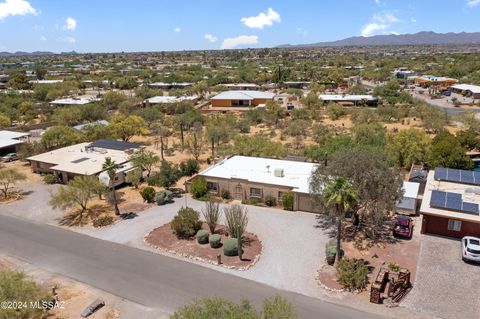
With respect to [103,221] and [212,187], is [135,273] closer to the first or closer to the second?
[103,221]

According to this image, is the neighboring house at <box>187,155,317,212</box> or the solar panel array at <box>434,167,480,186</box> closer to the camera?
the solar panel array at <box>434,167,480,186</box>

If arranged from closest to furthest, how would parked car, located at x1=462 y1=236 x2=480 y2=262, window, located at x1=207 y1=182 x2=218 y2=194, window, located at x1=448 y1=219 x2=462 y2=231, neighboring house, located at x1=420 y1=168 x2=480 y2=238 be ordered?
parked car, located at x1=462 y1=236 x2=480 y2=262, neighboring house, located at x1=420 y1=168 x2=480 y2=238, window, located at x1=448 y1=219 x2=462 y2=231, window, located at x1=207 y1=182 x2=218 y2=194

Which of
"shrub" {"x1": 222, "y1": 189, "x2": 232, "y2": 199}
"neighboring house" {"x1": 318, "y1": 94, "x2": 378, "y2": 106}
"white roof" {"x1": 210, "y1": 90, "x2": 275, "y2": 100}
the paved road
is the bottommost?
the paved road

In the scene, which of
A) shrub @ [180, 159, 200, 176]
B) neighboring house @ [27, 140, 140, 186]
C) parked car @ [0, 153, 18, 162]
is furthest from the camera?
parked car @ [0, 153, 18, 162]

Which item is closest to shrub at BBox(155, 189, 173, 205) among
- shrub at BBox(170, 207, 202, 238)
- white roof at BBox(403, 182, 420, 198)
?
shrub at BBox(170, 207, 202, 238)

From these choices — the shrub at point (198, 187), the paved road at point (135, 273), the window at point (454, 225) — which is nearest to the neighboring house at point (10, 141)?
the paved road at point (135, 273)

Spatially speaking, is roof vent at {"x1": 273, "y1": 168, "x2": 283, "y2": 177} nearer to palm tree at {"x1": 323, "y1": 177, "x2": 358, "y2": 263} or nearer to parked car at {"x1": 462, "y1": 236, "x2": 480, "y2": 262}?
palm tree at {"x1": 323, "y1": 177, "x2": 358, "y2": 263}

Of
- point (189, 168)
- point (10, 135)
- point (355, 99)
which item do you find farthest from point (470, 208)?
point (10, 135)

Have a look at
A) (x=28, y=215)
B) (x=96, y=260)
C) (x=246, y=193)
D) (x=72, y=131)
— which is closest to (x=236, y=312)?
(x=96, y=260)
